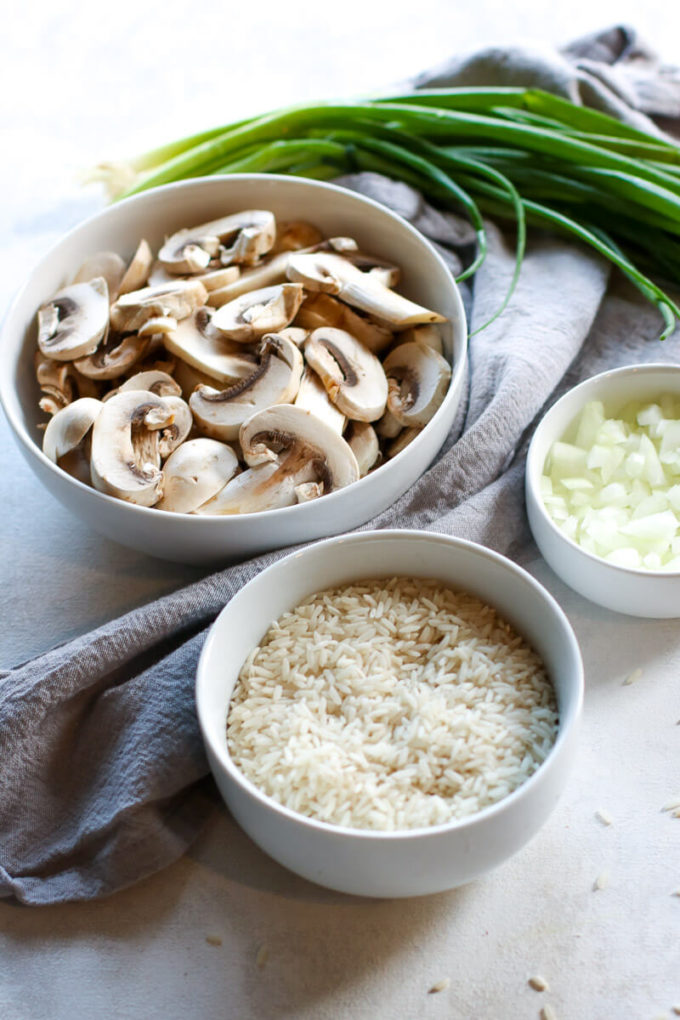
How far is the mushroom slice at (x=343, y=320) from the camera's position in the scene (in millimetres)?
1747

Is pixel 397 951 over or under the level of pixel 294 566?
under

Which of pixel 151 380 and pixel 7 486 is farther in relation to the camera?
pixel 7 486

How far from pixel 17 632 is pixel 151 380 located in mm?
463

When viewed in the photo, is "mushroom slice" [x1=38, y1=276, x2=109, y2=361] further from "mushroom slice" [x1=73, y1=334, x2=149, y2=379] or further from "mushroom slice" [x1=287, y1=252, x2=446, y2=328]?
"mushroom slice" [x1=287, y1=252, x2=446, y2=328]

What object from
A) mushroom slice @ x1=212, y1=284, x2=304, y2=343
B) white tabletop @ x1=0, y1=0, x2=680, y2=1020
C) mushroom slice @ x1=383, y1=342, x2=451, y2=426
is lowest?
white tabletop @ x1=0, y1=0, x2=680, y2=1020

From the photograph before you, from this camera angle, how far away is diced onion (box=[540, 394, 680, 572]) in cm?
153

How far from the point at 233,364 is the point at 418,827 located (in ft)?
2.70

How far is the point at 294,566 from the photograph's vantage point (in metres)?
1.42

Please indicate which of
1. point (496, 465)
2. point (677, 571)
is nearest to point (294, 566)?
point (496, 465)

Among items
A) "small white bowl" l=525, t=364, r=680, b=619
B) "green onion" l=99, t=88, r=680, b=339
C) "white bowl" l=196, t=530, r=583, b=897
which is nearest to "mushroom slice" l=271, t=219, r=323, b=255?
"green onion" l=99, t=88, r=680, b=339

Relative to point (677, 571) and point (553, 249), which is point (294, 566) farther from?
point (553, 249)

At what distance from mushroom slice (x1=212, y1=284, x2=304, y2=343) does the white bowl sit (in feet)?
1.42

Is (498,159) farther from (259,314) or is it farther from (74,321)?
(74,321)

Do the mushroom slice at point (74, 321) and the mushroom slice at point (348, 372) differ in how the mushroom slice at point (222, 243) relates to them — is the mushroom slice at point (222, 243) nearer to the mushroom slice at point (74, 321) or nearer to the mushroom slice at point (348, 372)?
the mushroom slice at point (74, 321)
